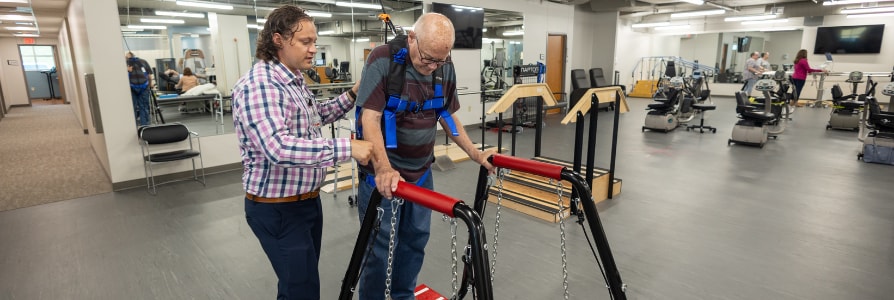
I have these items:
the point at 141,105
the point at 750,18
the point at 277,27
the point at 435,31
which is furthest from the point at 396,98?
the point at 750,18

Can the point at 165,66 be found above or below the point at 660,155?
above

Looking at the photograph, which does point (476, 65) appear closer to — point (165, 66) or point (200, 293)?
point (165, 66)

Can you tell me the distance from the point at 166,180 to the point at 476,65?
547 centimetres

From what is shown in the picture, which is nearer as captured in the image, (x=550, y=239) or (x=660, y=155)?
(x=550, y=239)

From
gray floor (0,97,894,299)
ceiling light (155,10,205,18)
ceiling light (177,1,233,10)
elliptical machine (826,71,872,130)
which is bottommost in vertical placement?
gray floor (0,97,894,299)

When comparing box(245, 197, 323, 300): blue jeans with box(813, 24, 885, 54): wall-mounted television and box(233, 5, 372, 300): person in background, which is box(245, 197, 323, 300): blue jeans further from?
box(813, 24, 885, 54): wall-mounted television

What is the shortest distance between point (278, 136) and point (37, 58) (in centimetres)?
2248

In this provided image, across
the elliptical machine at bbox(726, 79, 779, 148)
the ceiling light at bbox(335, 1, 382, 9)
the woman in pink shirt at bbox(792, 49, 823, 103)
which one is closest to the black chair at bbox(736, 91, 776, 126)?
the elliptical machine at bbox(726, 79, 779, 148)

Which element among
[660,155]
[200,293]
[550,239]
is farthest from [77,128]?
[660,155]

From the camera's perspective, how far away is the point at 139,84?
197 inches

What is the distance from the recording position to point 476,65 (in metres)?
8.54

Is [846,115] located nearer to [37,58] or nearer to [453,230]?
[453,230]

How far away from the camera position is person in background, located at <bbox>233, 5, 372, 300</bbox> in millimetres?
1299

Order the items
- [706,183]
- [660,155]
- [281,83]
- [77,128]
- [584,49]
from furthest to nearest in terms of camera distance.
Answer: [584,49]
[77,128]
[660,155]
[706,183]
[281,83]
